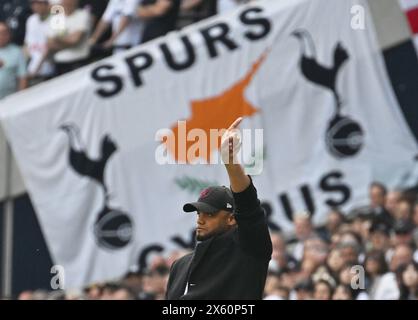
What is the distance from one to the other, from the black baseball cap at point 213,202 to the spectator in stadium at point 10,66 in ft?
29.0

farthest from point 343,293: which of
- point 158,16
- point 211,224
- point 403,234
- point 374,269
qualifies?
point 158,16

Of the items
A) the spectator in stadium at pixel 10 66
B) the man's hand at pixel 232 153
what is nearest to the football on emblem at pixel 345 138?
the spectator in stadium at pixel 10 66

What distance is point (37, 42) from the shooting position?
48.9ft

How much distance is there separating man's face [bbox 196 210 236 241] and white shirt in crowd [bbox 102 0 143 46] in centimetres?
833

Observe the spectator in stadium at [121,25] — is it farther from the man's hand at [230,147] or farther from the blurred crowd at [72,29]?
the man's hand at [230,147]

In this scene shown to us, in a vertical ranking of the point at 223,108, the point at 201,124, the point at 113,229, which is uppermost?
the point at 223,108

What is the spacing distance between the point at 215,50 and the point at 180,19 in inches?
27.0

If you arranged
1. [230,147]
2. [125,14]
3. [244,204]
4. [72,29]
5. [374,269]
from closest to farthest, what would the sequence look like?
[230,147] < [244,204] < [374,269] < [125,14] < [72,29]

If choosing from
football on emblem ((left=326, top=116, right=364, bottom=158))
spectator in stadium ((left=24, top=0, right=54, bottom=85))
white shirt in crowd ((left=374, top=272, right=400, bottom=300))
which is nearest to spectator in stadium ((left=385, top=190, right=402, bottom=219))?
football on emblem ((left=326, top=116, right=364, bottom=158))

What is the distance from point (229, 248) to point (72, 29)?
29.0 feet

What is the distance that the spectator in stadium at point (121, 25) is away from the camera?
14.5 meters

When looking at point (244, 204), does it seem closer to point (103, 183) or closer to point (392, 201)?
point (392, 201)

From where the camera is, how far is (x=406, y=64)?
551 inches

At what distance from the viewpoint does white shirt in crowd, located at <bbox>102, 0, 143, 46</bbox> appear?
14.5 meters
